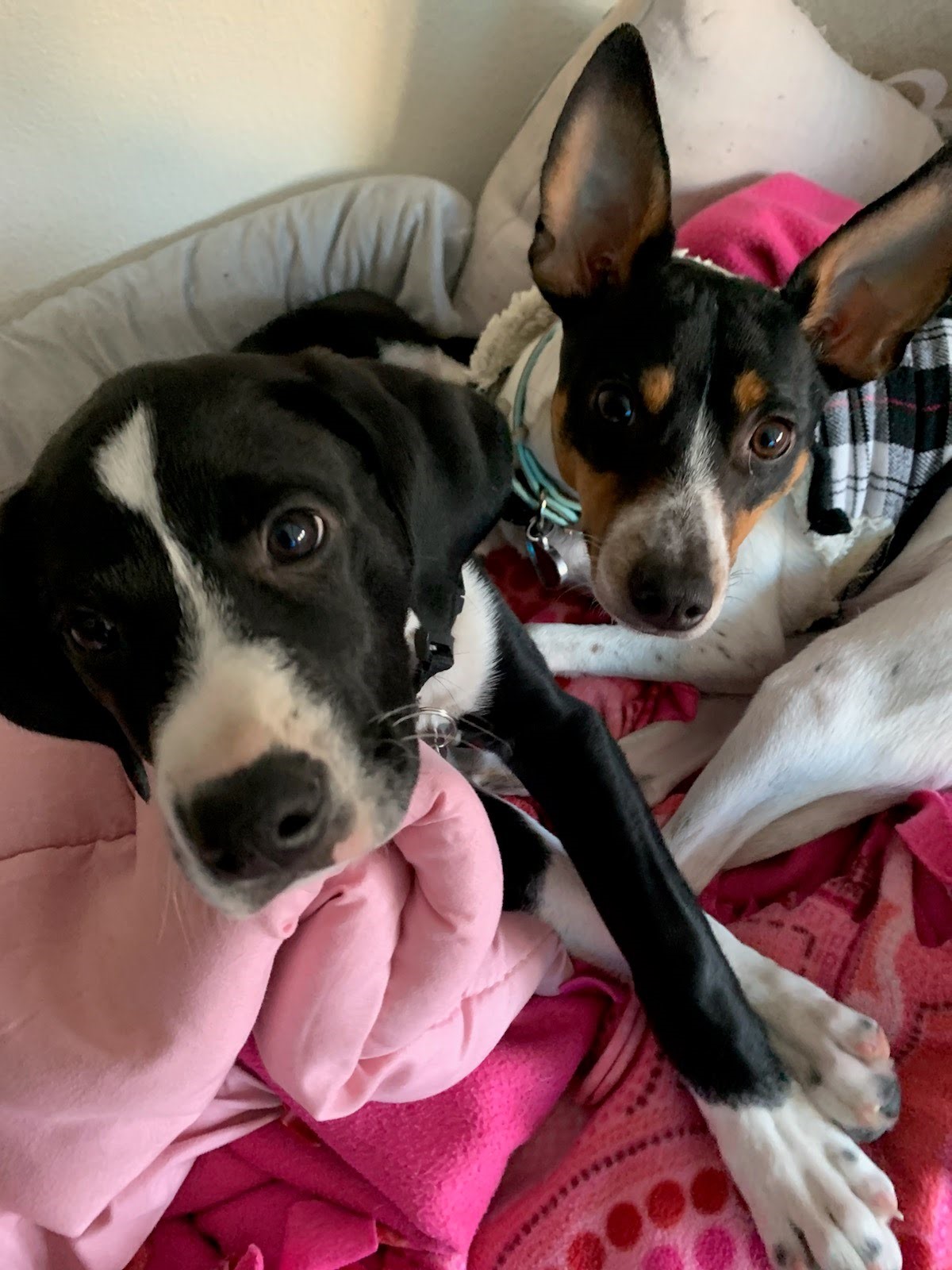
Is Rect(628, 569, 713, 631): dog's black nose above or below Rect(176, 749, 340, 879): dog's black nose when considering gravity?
below

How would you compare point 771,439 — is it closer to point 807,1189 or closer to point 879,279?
point 879,279

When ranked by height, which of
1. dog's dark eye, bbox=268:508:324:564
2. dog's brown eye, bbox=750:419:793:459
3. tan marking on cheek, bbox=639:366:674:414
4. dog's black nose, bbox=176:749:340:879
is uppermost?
dog's dark eye, bbox=268:508:324:564

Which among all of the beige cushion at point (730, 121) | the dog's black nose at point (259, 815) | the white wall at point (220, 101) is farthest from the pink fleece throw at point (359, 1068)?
the beige cushion at point (730, 121)

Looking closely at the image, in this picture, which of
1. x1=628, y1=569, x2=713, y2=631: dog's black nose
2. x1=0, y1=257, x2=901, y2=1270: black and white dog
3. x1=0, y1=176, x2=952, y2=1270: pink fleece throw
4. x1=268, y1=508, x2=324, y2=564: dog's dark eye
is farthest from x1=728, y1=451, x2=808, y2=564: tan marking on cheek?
x1=268, y1=508, x2=324, y2=564: dog's dark eye

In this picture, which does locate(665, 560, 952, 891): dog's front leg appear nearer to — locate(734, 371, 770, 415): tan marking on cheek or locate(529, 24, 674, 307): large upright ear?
locate(734, 371, 770, 415): tan marking on cheek

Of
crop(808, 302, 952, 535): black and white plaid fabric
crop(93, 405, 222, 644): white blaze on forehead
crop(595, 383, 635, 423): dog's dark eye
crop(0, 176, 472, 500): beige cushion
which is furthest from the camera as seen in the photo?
crop(0, 176, 472, 500): beige cushion

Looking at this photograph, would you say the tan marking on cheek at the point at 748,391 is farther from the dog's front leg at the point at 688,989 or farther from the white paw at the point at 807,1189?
the white paw at the point at 807,1189

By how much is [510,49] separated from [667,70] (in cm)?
47

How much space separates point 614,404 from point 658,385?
0.32 ft

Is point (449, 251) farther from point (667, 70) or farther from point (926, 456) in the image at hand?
point (926, 456)

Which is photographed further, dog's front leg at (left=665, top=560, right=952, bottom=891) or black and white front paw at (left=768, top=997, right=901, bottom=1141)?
dog's front leg at (left=665, top=560, right=952, bottom=891)

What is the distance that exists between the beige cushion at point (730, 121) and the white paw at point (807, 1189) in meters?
1.94

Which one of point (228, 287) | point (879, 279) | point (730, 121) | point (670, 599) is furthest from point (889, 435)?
point (228, 287)

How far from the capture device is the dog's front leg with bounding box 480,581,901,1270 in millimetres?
1342
